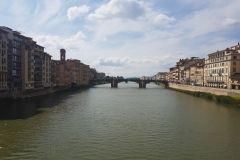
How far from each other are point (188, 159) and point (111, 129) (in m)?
9.15

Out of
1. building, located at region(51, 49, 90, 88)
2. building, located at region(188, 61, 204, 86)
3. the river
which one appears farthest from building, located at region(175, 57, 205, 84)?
the river

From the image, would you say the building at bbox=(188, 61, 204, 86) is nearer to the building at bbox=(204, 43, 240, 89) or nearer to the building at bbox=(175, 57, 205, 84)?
the building at bbox=(175, 57, 205, 84)

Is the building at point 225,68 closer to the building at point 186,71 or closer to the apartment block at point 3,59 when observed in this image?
the building at point 186,71

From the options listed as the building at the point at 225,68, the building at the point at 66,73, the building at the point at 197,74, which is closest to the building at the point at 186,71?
the building at the point at 197,74

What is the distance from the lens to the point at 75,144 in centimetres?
1780

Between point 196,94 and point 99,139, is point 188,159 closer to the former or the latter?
point 99,139

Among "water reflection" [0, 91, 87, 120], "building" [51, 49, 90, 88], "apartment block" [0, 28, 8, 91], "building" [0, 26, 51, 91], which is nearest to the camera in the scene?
"water reflection" [0, 91, 87, 120]

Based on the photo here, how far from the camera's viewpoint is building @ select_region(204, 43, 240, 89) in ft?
190

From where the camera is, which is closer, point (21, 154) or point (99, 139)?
point (21, 154)

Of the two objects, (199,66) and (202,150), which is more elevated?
(199,66)

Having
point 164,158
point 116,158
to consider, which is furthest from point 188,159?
point 116,158

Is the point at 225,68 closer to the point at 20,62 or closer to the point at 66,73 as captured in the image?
the point at 20,62

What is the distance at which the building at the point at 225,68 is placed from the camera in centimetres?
5795

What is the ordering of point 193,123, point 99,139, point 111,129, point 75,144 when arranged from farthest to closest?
point 193,123, point 111,129, point 99,139, point 75,144
